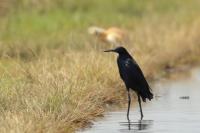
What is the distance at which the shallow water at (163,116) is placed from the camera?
509 inches

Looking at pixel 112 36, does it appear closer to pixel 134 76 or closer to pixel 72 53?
pixel 72 53

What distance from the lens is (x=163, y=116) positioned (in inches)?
559

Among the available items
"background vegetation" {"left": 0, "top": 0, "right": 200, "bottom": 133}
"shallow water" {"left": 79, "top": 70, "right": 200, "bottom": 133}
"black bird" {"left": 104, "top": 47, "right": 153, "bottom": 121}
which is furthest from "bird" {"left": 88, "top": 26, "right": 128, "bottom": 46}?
"black bird" {"left": 104, "top": 47, "right": 153, "bottom": 121}

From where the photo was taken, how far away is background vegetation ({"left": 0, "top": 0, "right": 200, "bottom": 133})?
1302 centimetres

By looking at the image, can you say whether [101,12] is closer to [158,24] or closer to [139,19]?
[139,19]

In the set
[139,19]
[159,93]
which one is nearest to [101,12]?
[139,19]

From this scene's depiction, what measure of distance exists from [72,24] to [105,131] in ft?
49.0

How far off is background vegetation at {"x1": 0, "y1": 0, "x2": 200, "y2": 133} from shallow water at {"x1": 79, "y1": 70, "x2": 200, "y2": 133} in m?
0.32

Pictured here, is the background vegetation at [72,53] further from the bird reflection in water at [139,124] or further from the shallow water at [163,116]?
the bird reflection in water at [139,124]

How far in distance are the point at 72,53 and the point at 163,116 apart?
3737 mm

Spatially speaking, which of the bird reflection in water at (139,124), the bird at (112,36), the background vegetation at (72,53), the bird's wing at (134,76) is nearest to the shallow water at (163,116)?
the bird reflection in water at (139,124)

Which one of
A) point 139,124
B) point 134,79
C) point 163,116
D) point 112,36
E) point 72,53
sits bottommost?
point 139,124

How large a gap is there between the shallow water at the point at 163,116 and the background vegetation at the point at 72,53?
321mm

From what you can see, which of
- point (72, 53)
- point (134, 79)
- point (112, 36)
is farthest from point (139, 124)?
point (112, 36)
